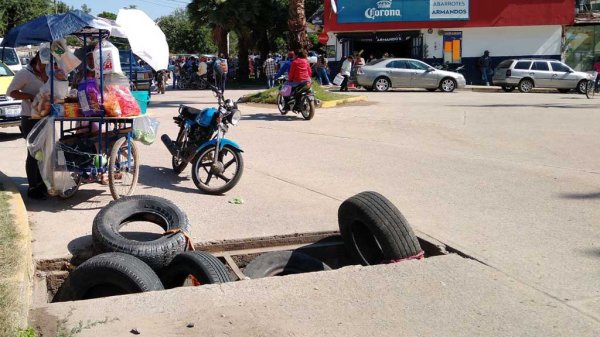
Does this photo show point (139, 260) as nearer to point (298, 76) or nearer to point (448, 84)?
point (298, 76)

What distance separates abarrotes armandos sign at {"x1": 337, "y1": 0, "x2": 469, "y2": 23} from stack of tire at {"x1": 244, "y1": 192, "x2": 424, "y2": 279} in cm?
2987

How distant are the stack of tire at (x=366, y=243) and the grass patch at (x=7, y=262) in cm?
182

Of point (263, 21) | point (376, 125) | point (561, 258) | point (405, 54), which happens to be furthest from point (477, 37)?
point (561, 258)

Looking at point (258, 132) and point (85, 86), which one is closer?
point (85, 86)

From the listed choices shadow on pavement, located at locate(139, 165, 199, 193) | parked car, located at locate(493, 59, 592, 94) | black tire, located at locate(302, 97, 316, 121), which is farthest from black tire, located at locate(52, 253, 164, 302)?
parked car, located at locate(493, 59, 592, 94)

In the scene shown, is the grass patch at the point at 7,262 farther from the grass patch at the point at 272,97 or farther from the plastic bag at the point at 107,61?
the grass patch at the point at 272,97

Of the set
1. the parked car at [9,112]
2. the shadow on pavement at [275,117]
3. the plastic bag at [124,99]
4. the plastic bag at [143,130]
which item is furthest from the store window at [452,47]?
the plastic bag at [124,99]

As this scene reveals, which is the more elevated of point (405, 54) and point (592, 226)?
point (405, 54)

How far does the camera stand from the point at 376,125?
50.7 ft

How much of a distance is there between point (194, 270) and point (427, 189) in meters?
4.19

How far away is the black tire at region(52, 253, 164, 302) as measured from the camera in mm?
4777

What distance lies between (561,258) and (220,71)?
485cm

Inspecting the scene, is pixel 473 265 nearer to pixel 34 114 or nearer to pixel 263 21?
pixel 34 114

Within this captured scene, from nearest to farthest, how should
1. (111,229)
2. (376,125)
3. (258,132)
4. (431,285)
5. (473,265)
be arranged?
(431,285) < (473,265) < (111,229) < (258,132) < (376,125)
